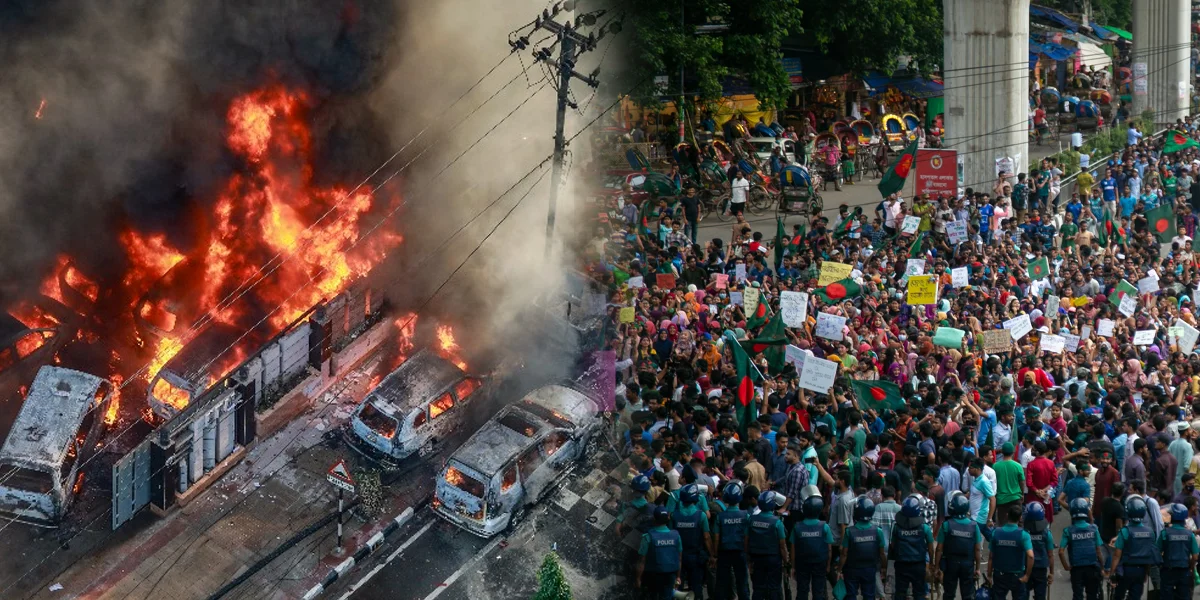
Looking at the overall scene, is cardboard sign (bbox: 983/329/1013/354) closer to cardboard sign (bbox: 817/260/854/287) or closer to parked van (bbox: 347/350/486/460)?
cardboard sign (bbox: 817/260/854/287)

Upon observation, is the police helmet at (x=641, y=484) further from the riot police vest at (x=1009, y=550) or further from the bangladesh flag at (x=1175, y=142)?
the bangladesh flag at (x=1175, y=142)

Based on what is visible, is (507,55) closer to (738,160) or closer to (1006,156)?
(738,160)

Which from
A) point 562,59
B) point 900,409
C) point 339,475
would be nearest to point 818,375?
point 900,409

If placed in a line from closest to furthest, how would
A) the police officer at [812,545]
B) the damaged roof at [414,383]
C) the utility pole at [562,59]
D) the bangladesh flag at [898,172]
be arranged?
the police officer at [812,545], the damaged roof at [414,383], the utility pole at [562,59], the bangladesh flag at [898,172]

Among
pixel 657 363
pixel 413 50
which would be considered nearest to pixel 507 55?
pixel 413 50

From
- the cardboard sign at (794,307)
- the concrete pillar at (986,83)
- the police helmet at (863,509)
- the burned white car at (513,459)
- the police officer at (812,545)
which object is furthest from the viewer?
the concrete pillar at (986,83)

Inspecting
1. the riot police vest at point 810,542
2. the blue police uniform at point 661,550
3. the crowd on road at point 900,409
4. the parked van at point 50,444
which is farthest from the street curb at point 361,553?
the riot police vest at point 810,542

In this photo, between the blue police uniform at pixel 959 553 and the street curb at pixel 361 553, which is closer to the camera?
the blue police uniform at pixel 959 553
